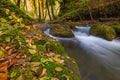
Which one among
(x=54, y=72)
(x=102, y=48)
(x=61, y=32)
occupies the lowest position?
(x=102, y=48)

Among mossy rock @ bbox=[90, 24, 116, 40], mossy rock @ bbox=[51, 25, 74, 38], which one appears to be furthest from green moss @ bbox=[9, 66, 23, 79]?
mossy rock @ bbox=[90, 24, 116, 40]

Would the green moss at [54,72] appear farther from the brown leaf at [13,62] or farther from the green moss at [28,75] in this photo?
the brown leaf at [13,62]

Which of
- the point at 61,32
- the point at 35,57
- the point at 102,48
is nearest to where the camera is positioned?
the point at 35,57

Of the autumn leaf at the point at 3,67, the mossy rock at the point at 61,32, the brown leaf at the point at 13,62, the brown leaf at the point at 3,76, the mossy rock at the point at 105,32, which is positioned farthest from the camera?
the mossy rock at the point at 105,32

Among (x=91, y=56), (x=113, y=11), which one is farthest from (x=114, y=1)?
(x=91, y=56)

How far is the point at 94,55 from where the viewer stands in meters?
7.73

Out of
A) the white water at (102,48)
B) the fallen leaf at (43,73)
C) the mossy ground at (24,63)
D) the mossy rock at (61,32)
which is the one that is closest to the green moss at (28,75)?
the mossy ground at (24,63)

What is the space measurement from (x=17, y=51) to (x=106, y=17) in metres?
12.3

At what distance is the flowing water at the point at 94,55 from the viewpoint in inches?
234

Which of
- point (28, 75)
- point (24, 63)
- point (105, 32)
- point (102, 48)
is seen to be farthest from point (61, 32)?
point (28, 75)

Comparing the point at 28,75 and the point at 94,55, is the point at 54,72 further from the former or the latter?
the point at 94,55

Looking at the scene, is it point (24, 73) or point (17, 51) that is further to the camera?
point (17, 51)

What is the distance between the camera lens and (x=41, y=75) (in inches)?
89.7

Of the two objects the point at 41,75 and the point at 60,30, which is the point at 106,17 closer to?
the point at 60,30
